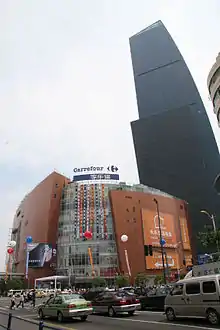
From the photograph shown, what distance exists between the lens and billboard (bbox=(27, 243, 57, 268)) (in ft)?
293

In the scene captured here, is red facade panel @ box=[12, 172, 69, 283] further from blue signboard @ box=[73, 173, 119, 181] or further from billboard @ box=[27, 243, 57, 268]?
blue signboard @ box=[73, 173, 119, 181]

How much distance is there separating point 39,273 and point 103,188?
3104 centimetres

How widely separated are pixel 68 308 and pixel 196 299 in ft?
25.9

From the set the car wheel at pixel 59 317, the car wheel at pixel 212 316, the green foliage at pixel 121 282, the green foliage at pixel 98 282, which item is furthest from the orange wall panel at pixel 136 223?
the car wheel at pixel 212 316

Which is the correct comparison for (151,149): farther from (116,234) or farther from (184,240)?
(116,234)

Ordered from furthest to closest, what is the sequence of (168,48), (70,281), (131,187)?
(168,48), (131,187), (70,281)

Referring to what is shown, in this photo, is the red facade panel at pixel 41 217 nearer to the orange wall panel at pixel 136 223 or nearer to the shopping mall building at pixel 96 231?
the shopping mall building at pixel 96 231

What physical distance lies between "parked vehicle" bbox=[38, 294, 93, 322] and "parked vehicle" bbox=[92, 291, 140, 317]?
206 cm

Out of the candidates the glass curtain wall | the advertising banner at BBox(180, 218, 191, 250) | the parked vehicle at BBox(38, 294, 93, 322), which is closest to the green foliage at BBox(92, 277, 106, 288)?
the glass curtain wall

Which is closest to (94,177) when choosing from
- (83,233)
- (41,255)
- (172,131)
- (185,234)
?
(83,233)

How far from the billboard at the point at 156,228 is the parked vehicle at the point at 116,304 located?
70.9m

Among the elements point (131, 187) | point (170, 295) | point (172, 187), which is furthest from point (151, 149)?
point (170, 295)

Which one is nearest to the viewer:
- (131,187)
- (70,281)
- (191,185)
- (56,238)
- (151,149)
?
(70,281)

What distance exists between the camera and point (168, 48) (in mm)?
175750
